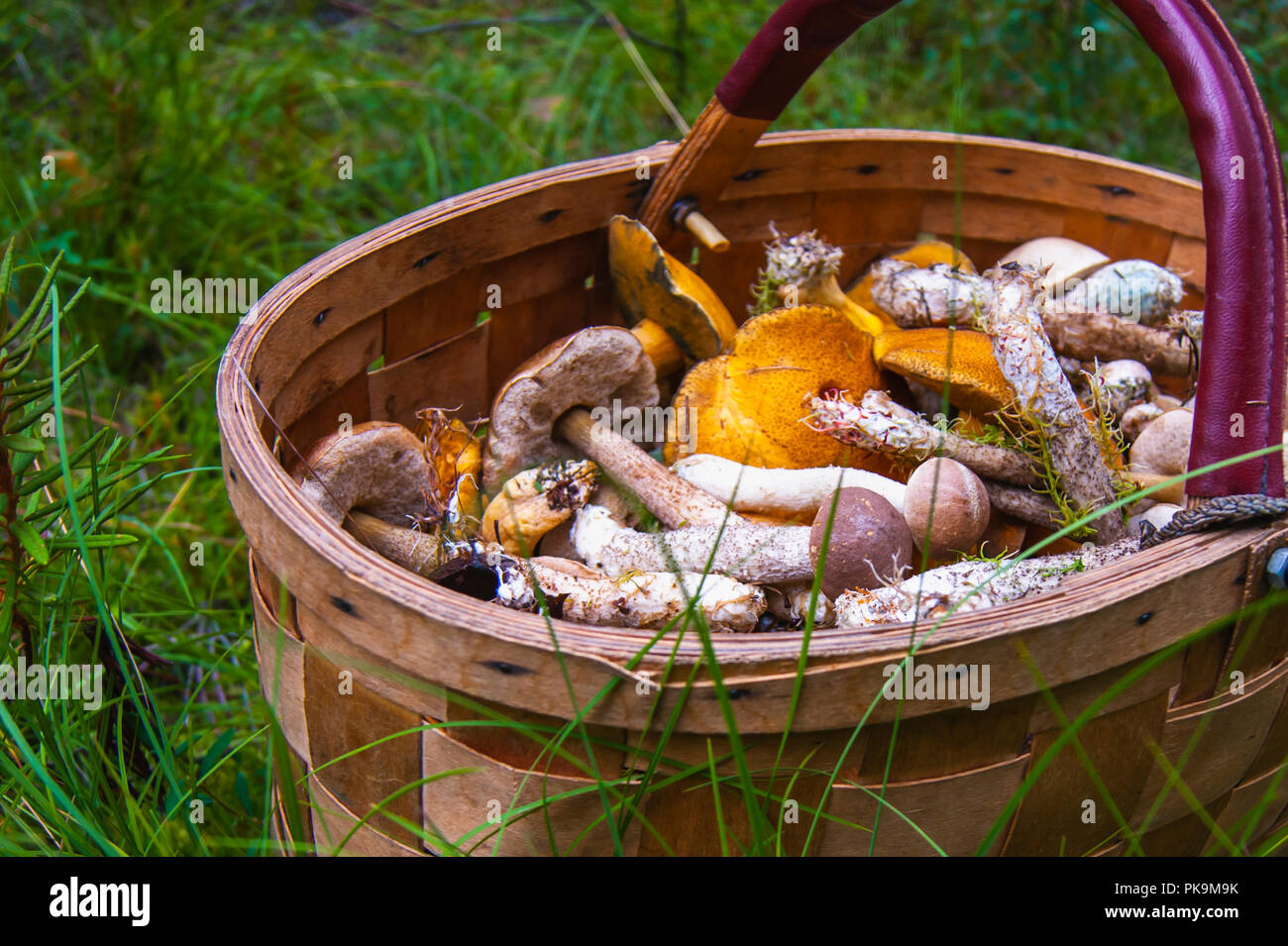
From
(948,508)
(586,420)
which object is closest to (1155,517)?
(948,508)

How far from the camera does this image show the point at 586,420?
1.62 metres

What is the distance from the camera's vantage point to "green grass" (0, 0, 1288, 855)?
2.04 meters

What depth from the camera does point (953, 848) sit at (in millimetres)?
1118

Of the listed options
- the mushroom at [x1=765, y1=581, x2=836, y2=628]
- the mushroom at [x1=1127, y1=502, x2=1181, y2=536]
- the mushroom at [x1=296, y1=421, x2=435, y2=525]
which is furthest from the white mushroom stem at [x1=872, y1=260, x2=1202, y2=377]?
the mushroom at [x1=296, y1=421, x2=435, y2=525]

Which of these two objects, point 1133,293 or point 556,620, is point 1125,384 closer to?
point 1133,293

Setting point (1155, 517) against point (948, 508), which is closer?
point (948, 508)

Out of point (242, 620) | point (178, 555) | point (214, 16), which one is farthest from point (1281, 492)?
point (214, 16)

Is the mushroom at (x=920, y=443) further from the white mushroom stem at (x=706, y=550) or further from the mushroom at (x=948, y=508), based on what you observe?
the white mushroom stem at (x=706, y=550)

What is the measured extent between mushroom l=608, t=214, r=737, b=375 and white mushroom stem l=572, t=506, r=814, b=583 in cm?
39

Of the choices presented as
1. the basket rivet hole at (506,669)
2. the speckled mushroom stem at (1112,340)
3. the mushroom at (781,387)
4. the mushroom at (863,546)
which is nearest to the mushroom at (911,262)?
the speckled mushroom stem at (1112,340)

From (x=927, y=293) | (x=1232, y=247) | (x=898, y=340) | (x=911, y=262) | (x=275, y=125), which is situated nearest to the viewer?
(x=1232, y=247)

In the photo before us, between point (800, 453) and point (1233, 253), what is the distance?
63cm

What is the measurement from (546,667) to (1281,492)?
83cm

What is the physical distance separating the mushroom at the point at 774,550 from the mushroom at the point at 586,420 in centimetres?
8
